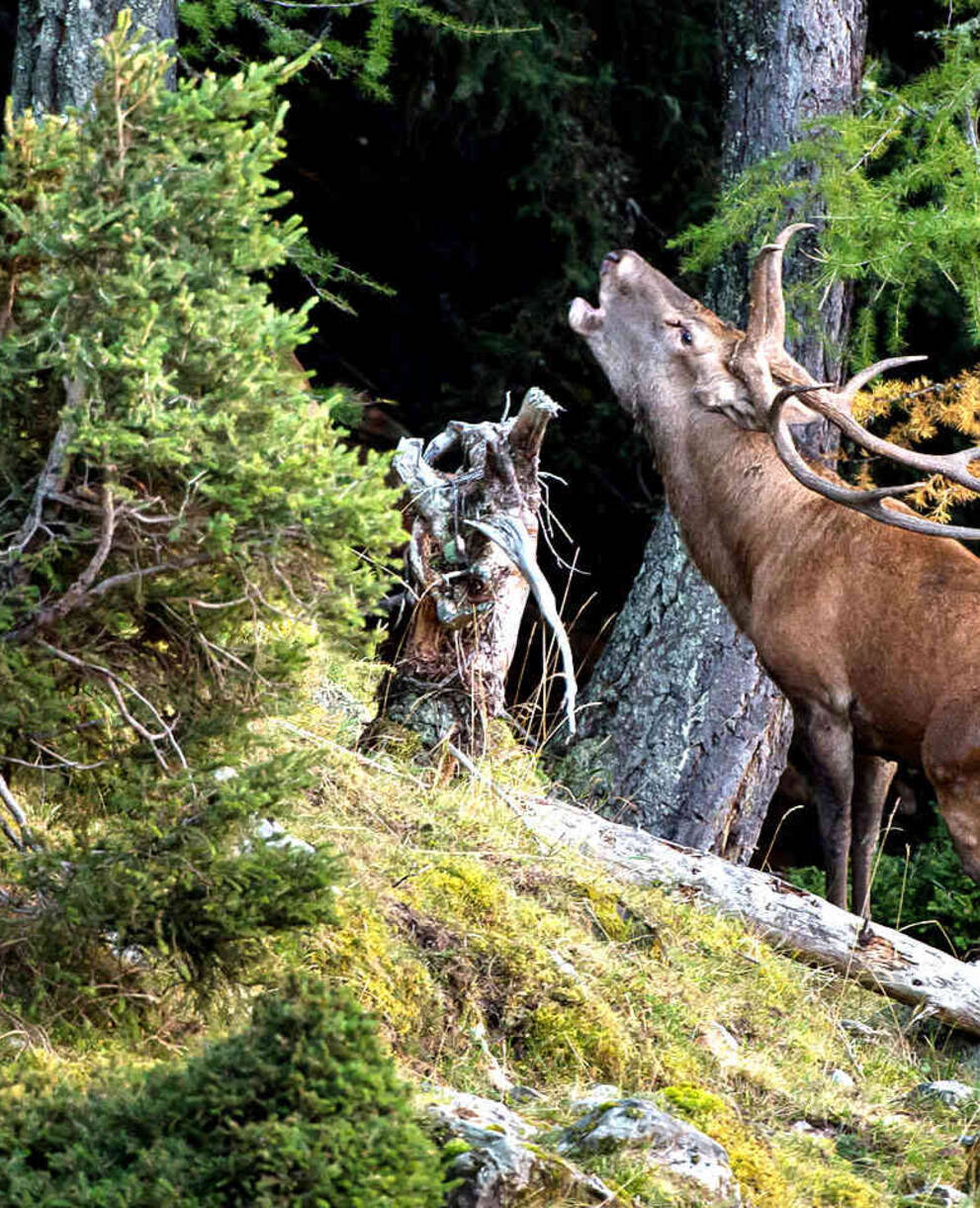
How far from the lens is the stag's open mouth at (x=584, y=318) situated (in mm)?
7406

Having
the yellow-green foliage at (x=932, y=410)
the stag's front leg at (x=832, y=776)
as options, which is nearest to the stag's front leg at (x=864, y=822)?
the stag's front leg at (x=832, y=776)

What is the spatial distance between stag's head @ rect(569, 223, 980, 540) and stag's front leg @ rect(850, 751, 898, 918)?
1.15m

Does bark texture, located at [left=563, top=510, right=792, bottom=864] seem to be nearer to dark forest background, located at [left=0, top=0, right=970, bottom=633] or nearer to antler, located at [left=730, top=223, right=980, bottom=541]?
antler, located at [left=730, top=223, right=980, bottom=541]

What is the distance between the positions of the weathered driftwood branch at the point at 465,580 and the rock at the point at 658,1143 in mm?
2529

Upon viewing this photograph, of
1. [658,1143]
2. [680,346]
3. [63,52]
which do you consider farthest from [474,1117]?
[63,52]

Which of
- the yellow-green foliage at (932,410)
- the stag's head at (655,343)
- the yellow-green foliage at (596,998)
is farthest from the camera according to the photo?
the yellow-green foliage at (932,410)

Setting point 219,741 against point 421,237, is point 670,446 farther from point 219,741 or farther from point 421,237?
point 421,237

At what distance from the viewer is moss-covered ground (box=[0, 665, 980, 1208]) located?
4273 mm

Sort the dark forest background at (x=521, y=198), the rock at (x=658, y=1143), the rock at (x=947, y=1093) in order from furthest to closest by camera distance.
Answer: the dark forest background at (x=521, y=198), the rock at (x=947, y=1093), the rock at (x=658, y=1143)

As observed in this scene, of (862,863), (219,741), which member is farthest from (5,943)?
(862,863)

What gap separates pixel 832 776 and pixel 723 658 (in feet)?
6.47

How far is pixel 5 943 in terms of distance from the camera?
12.4 ft

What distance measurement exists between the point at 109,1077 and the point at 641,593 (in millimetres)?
5578

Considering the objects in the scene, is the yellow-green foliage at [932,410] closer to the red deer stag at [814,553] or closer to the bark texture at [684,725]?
the red deer stag at [814,553]
